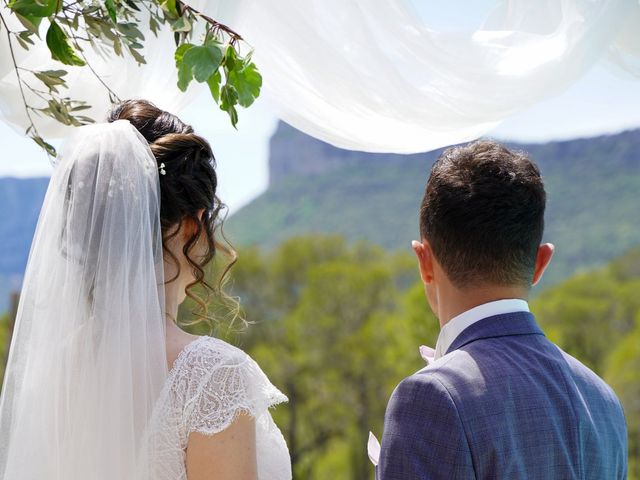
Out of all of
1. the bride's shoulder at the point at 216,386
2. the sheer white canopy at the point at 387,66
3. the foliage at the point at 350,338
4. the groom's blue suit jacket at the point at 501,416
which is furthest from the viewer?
the foliage at the point at 350,338

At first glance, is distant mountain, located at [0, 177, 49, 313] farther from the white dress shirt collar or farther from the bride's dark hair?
the white dress shirt collar

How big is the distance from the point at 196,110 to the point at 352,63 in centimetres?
60

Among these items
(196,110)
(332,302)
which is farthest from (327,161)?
(196,110)

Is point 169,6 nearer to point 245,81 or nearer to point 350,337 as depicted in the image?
point 245,81

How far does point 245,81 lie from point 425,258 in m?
0.75

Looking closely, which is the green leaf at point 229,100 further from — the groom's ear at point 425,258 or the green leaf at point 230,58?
the groom's ear at point 425,258

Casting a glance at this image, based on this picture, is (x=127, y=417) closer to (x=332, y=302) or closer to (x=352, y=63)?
(x=352, y=63)

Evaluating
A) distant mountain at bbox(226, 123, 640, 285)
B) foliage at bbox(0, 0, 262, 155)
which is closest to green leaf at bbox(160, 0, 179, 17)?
foliage at bbox(0, 0, 262, 155)

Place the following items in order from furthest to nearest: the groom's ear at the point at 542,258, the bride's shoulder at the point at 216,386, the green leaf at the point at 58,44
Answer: the green leaf at the point at 58,44
the bride's shoulder at the point at 216,386
the groom's ear at the point at 542,258

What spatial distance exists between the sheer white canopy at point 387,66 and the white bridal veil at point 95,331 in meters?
0.98

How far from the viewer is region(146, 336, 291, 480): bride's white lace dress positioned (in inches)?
75.1

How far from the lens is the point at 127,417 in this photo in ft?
6.39

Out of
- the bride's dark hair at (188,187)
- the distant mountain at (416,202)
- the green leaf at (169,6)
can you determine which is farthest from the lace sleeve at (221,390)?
the distant mountain at (416,202)

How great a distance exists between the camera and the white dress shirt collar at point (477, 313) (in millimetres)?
1703
